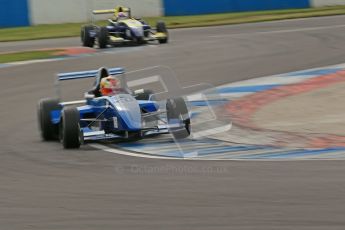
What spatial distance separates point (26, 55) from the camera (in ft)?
73.6

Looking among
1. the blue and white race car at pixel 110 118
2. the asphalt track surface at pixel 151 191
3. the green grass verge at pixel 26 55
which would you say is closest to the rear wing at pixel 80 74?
the blue and white race car at pixel 110 118

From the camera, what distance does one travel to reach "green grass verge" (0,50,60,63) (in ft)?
71.3

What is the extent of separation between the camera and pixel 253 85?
15.1 metres

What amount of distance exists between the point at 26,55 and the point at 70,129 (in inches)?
504

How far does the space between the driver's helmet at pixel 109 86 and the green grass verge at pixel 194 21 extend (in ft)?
58.2

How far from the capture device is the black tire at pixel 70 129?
10.0 meters

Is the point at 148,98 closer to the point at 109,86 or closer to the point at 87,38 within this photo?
the point at 109,86

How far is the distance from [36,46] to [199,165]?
17364 mm

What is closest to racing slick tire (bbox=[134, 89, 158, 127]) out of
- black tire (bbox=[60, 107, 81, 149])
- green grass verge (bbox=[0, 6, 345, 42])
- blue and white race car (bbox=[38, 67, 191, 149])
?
blue and white race car (bbox=[38, 67, 191, 149])

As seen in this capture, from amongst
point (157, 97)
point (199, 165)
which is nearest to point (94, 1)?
point (157, 97)

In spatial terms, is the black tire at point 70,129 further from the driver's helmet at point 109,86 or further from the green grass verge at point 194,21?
the green grass verge at point 194,21

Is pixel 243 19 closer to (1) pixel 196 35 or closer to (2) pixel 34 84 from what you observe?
(1) pixel 196 35

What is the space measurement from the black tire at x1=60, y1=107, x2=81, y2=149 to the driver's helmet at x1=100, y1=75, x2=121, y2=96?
34.1 inches

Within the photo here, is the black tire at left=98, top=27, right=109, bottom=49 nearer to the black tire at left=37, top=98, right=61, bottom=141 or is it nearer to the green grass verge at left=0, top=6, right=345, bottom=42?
the green grass verge at left=0, top=6, right=345, bottom=42
